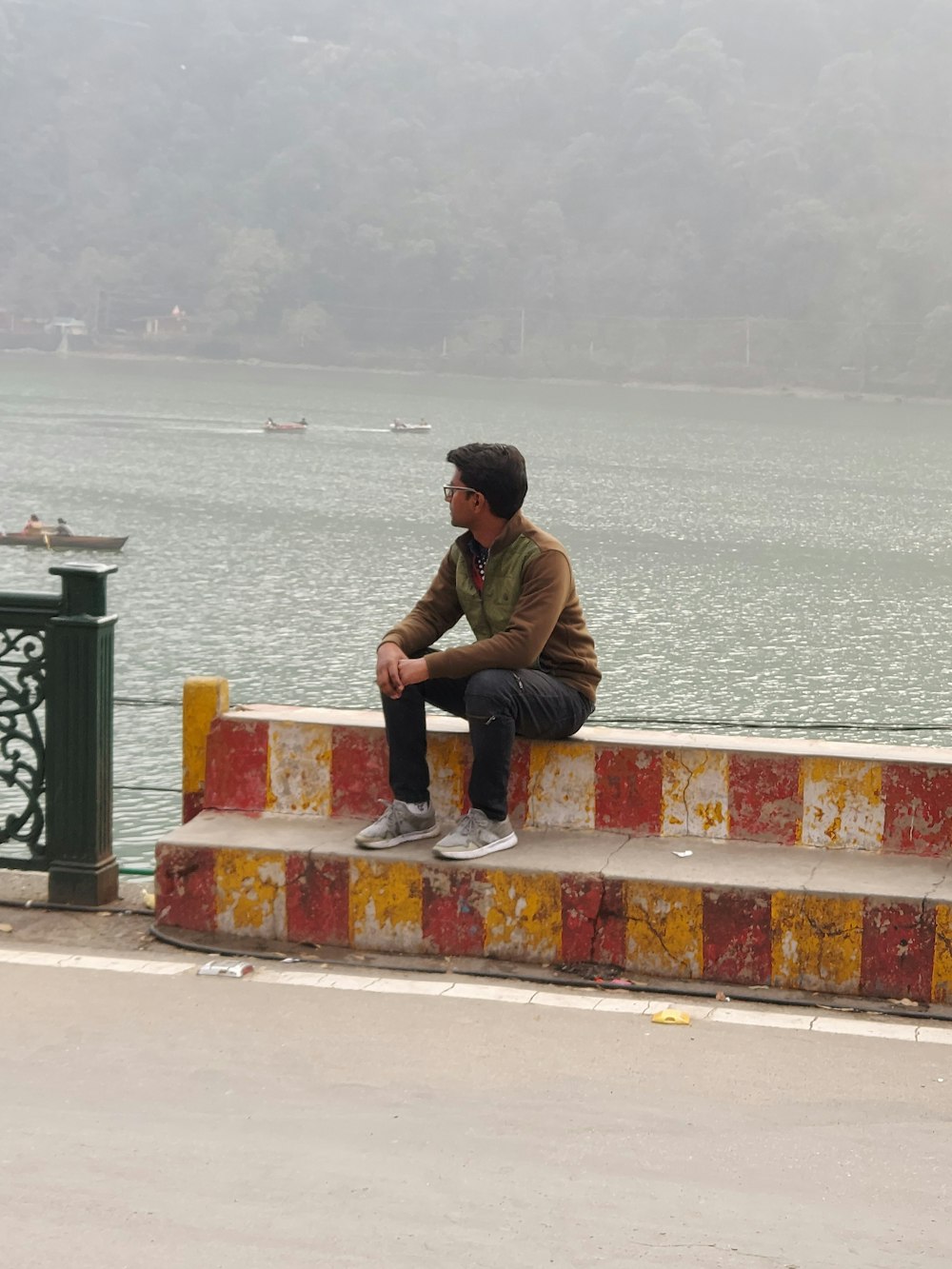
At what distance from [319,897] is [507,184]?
148 m

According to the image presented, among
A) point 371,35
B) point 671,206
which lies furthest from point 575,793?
point 371,35

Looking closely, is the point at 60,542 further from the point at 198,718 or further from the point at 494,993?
the point at 494,993

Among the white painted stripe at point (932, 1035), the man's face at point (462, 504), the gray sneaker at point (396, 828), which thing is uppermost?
the man's face at point (462, 504)

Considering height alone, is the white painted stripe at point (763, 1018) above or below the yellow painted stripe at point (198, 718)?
below

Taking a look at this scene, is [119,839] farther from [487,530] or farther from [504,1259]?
[504,1259]

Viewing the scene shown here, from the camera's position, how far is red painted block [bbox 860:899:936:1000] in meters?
4.41

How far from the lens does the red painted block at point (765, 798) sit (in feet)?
16.1

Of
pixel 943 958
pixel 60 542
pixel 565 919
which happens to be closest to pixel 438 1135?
pixel 565 919

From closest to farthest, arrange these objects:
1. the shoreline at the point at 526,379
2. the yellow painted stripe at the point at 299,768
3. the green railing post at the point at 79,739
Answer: the green railing post at the point at 79,739 < the yellow painted stripe at the point at 299,768 < the shoreline at the point at 526,379

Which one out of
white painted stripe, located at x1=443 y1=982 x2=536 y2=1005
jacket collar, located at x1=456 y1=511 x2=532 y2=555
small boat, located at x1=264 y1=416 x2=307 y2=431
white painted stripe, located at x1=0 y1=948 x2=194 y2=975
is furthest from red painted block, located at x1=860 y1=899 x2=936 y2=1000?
small boat, located at x1=264 y1=416 x2=307 y2=431

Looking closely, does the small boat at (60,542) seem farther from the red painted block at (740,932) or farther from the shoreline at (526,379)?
the shoreline at (526,379)

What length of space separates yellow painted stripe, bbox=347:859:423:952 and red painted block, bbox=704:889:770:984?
0.81m

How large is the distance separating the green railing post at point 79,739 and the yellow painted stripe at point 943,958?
2433 mm

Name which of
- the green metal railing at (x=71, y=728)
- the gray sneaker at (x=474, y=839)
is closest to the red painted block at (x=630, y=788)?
the gray sneaker at (x=474, y=839)
